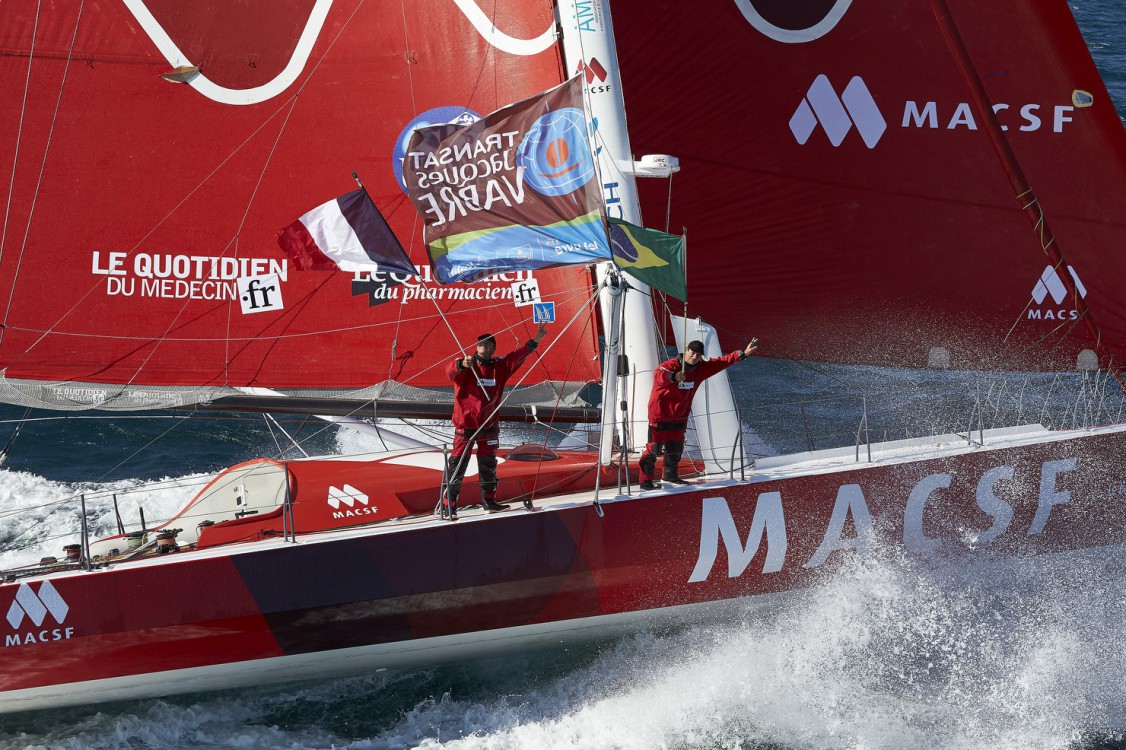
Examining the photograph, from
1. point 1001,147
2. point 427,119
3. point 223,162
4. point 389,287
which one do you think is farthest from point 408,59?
point 1001,147

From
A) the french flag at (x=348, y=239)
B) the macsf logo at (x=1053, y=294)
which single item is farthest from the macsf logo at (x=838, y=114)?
the french flag at (x=348, y=239)

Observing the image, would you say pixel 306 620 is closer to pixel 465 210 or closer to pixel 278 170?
pixel 465 210

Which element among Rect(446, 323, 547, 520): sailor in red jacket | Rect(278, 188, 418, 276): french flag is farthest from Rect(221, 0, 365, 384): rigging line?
Rect(446, 323, 547, 520): sailor in red jacket

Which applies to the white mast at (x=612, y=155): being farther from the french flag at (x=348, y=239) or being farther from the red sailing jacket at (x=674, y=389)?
the french flag at (x=348, y=239)

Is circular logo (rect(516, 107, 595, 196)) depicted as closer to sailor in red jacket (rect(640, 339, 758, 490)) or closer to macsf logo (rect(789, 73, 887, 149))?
sailor in red jacket (rect(640, 339, 758, 490))

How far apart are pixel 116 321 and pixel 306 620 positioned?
10.2 feet

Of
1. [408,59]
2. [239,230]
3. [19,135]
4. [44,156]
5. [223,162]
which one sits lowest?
[239,230]

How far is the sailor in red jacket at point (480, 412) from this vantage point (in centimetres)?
813

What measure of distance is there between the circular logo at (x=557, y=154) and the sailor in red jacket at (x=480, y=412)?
1089mm

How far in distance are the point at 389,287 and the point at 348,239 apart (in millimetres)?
1442

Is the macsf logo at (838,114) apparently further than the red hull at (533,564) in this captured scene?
Yes

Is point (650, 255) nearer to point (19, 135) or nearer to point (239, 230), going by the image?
point (239, 230)

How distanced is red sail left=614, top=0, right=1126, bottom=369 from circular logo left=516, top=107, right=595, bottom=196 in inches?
62.0

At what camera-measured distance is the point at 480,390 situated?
8.24 meters
